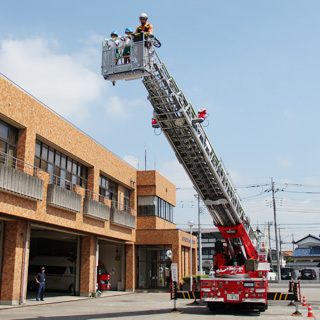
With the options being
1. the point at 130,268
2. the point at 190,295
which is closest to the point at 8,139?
the point at 190,295

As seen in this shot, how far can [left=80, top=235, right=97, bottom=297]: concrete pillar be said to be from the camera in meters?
24.3

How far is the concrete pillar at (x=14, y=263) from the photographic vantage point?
1752 cm

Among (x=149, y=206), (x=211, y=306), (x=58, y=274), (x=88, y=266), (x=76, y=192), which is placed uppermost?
(x=149, y=206)

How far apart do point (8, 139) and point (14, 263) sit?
16.9 ft

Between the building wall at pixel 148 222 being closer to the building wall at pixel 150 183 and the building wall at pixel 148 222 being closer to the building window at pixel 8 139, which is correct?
the building wall at pixel 150 183

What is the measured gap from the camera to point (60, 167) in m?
22.3

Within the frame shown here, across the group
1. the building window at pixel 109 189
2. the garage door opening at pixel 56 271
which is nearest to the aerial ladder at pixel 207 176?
the building window at pixel 109 189

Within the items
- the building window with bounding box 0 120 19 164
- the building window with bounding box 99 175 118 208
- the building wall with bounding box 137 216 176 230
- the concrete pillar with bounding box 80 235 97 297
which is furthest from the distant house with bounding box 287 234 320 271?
the building window with bounding box 0 120 19 164

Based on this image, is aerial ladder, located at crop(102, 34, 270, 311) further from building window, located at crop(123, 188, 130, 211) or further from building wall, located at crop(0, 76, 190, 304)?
building window, located at crop(123, 188, 130, 211)

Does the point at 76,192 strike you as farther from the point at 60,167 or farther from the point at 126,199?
the point at 126,199

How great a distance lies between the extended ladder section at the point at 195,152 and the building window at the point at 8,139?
24.0ft

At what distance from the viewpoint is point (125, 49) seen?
12.4 metres

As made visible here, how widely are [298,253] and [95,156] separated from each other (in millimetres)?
62258

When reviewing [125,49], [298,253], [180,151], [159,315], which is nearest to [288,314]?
[159,315]
